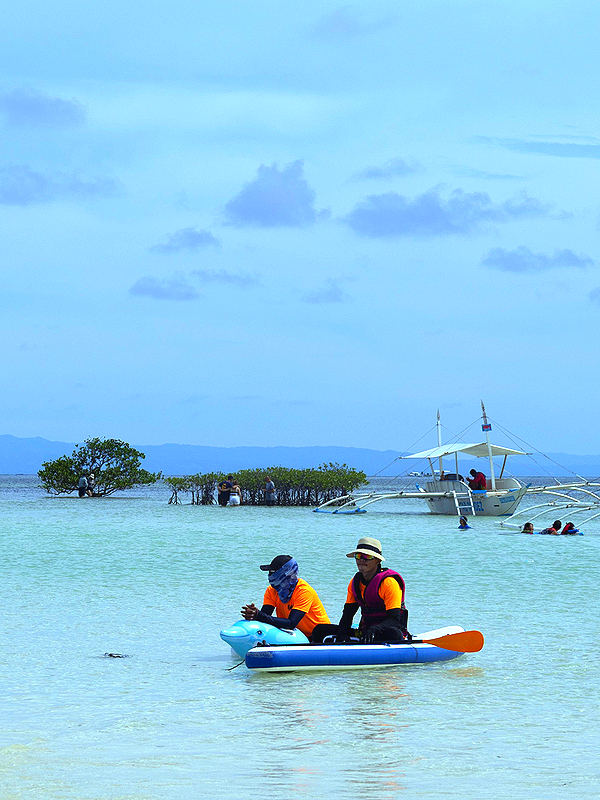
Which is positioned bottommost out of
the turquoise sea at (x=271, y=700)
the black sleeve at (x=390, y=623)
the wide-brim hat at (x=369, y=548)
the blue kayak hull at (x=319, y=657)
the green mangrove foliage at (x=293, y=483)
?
the turquoise sea at (x=271, y=700)

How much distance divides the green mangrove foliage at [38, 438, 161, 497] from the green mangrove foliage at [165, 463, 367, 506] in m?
5.74

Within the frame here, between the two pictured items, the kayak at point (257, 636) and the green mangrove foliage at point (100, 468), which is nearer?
the kayak at point (257, 636)

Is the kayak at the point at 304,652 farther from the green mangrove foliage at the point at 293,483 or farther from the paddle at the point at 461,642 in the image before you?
the green mangrove foliage at the point at 293,483

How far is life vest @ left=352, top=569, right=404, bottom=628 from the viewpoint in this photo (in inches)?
404

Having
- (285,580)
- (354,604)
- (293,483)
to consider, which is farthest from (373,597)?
(293,483)

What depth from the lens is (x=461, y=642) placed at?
36.3ft

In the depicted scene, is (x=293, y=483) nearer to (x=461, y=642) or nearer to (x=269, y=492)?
(x=269, y=492)

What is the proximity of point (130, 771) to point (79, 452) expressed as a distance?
50643 millimetres

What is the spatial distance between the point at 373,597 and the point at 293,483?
132 ft

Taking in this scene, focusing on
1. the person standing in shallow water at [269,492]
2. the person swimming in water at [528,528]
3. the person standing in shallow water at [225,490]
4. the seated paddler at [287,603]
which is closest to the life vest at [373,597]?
the seated paddler at [287,603]

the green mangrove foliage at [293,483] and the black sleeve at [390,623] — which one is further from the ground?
the green mangrove foliage at [293,483]

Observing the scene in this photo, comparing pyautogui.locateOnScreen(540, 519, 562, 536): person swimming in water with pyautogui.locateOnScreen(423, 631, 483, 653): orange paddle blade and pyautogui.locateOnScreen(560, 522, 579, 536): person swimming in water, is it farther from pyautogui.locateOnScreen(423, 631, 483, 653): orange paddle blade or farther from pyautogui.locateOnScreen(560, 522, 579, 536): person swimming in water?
pyautogui.locateOnScreen(423, 631, 483, 653): orange paddle blade

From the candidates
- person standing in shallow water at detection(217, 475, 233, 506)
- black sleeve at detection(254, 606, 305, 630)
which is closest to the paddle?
black sleeve at detection(254, 606, 305, 630)

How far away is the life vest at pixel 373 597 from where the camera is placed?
10.3m
